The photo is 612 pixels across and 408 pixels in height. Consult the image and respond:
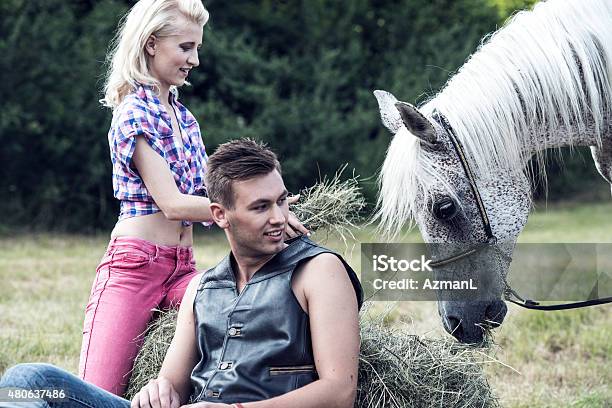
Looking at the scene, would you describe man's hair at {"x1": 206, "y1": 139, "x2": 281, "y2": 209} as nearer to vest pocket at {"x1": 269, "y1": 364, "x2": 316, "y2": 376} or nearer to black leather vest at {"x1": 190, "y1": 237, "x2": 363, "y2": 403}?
black leather vest at {"x1": 190, "y1": 237, "x2": 363, "y2": 403}

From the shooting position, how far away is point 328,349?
7.79 ft

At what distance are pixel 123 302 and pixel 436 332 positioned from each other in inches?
76.4

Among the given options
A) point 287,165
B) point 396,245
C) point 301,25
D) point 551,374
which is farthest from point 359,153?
point 396,245

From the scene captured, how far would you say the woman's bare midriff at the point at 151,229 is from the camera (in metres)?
3.17

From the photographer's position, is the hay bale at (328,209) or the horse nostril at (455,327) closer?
the hay bale at (328,209)

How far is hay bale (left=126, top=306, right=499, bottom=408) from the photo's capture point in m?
2.77

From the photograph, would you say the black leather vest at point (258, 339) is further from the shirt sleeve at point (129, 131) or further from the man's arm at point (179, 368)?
the shirt sleeve at point (129, 131)

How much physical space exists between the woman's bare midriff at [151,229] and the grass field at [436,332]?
0.65m

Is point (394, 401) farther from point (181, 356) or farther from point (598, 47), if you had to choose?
point (598, 47)

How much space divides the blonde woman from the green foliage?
20.2 feet

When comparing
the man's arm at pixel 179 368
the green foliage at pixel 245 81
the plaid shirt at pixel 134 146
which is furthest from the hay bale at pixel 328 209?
the green foliage at pixel 245 81

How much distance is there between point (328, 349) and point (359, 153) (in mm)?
9221

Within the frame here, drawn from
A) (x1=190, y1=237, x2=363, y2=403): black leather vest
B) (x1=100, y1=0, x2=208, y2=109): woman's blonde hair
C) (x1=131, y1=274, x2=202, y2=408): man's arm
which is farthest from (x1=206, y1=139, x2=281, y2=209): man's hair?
(x1=100, y1=0, x2=208, y2=109): woman's blonde hair

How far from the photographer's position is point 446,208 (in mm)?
3316
